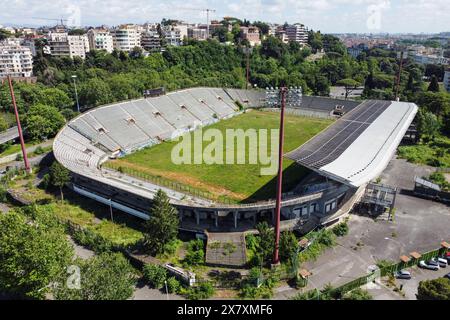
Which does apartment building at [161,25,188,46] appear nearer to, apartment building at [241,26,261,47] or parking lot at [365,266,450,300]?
apartment building at [241,26,261,47]

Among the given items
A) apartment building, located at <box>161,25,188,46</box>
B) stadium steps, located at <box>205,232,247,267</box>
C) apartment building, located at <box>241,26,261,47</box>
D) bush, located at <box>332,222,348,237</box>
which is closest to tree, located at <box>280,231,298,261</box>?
stadium steps, located at <box>205,232,247,267</box>

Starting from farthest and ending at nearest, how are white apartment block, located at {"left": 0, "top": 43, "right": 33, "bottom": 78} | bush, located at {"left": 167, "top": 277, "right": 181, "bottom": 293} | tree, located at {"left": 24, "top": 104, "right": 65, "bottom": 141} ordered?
white apartment block, located at {"left": 0, "top": 43, "right": 33, "bottom": 78} < tree, located at {"left": 24, "top": 104, "right": 65, "bottom": 141} < bush, located at {"left": 167, "top": 277, "right": 181, "bottom": 293}

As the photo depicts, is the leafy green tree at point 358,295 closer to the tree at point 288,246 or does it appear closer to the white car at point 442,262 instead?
the tree at point 288,246

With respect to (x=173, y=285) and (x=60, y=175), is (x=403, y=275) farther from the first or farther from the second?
(x=60, y=175)

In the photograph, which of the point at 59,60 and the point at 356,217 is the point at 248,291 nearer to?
the point at 356,217

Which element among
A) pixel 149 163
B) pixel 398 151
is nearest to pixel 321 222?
pixel 149 163

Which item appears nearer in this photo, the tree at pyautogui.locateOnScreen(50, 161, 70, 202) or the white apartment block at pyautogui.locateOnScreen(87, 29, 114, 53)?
the tree at pyautogui.locateOnScreen(50, 161, 70, 202)

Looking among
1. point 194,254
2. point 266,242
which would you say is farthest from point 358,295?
point 194,254
